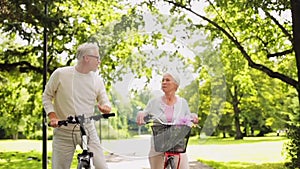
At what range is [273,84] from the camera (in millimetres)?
20875

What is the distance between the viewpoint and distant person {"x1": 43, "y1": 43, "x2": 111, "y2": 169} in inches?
110

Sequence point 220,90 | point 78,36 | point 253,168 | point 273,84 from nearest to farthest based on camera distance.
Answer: point 220,90 < point 78,36 < point 253,168 < point 273,84

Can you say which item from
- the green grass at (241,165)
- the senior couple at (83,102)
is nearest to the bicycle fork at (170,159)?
the senior couple at (83,102)

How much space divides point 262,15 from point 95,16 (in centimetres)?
291

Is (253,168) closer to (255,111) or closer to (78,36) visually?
(78,36)

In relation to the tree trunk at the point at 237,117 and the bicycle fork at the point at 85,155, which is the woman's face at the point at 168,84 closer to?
the bicycle fork at the point at 85,155

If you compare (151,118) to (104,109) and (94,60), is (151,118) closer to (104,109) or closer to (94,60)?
(104,109)

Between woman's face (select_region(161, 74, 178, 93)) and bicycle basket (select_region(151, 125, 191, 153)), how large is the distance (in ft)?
0.66

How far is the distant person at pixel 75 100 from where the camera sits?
9.18 feet

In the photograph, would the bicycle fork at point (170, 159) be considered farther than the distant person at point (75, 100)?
Yes

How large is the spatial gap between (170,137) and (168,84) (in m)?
0.31

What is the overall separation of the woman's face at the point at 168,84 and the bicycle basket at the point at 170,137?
20 cm

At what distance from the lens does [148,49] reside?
2.49 metres

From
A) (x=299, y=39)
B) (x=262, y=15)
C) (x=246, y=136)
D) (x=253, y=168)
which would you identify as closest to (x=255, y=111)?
(x=246, y=136)
